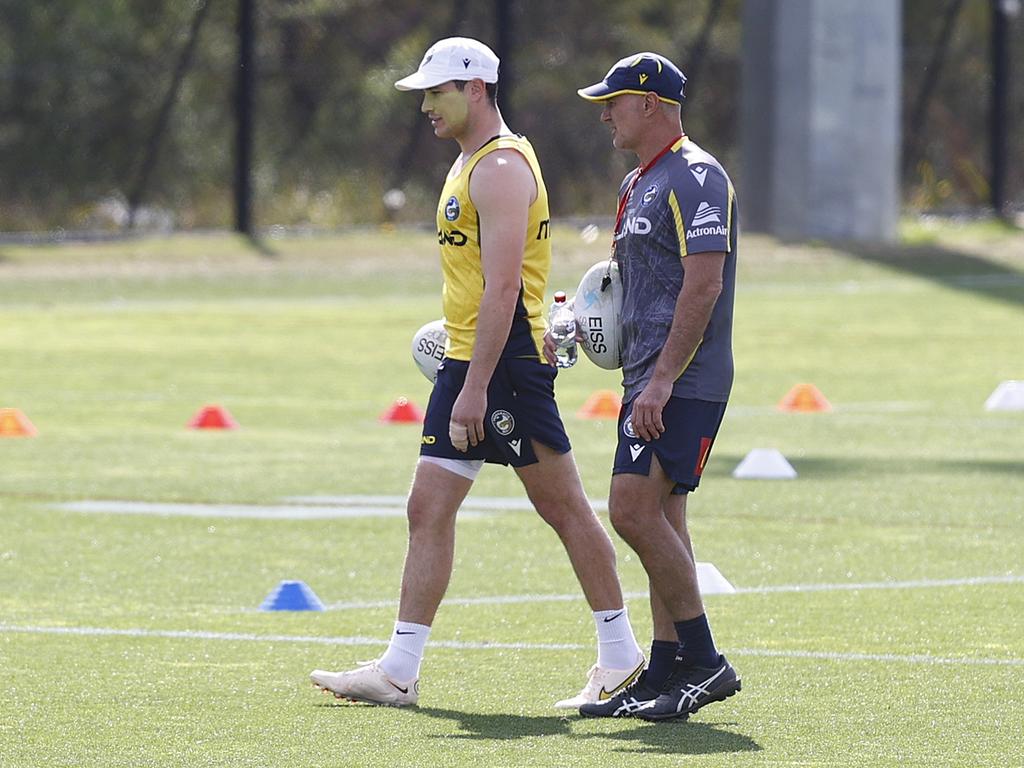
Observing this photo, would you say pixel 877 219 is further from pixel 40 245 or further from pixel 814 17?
pixel 40 245

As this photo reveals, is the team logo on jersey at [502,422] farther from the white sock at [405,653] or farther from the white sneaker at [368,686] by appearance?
the white sneaker at [368,686]

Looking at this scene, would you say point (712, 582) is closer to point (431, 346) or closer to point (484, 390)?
point (431, 346)

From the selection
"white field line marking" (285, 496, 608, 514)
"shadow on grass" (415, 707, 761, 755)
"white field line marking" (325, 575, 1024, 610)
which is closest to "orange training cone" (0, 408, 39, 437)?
"white field line marking" (285, 496, 608, 514)

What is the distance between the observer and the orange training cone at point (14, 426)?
15.5m

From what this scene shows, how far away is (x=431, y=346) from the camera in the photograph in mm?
7984

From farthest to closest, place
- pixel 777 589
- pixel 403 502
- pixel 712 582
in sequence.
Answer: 1. pixel 403 502
2. pixel 777 589
3. pixel 712 582

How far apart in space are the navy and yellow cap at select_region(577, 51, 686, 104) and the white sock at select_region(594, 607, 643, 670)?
5.25 feet

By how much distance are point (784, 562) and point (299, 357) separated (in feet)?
36.1

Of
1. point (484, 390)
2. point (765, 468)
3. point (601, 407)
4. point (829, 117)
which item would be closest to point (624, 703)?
point (484, 390)

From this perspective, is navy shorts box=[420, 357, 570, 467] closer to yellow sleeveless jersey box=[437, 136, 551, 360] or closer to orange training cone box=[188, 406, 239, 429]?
yellow sleeveless jersey box=[437, 136, 551, 360]

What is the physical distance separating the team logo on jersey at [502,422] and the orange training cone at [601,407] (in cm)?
901

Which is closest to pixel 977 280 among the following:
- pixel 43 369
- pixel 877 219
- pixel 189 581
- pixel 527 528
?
pixel 877 219

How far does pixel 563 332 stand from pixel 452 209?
507 mm

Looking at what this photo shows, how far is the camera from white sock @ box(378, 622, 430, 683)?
24.8ft
